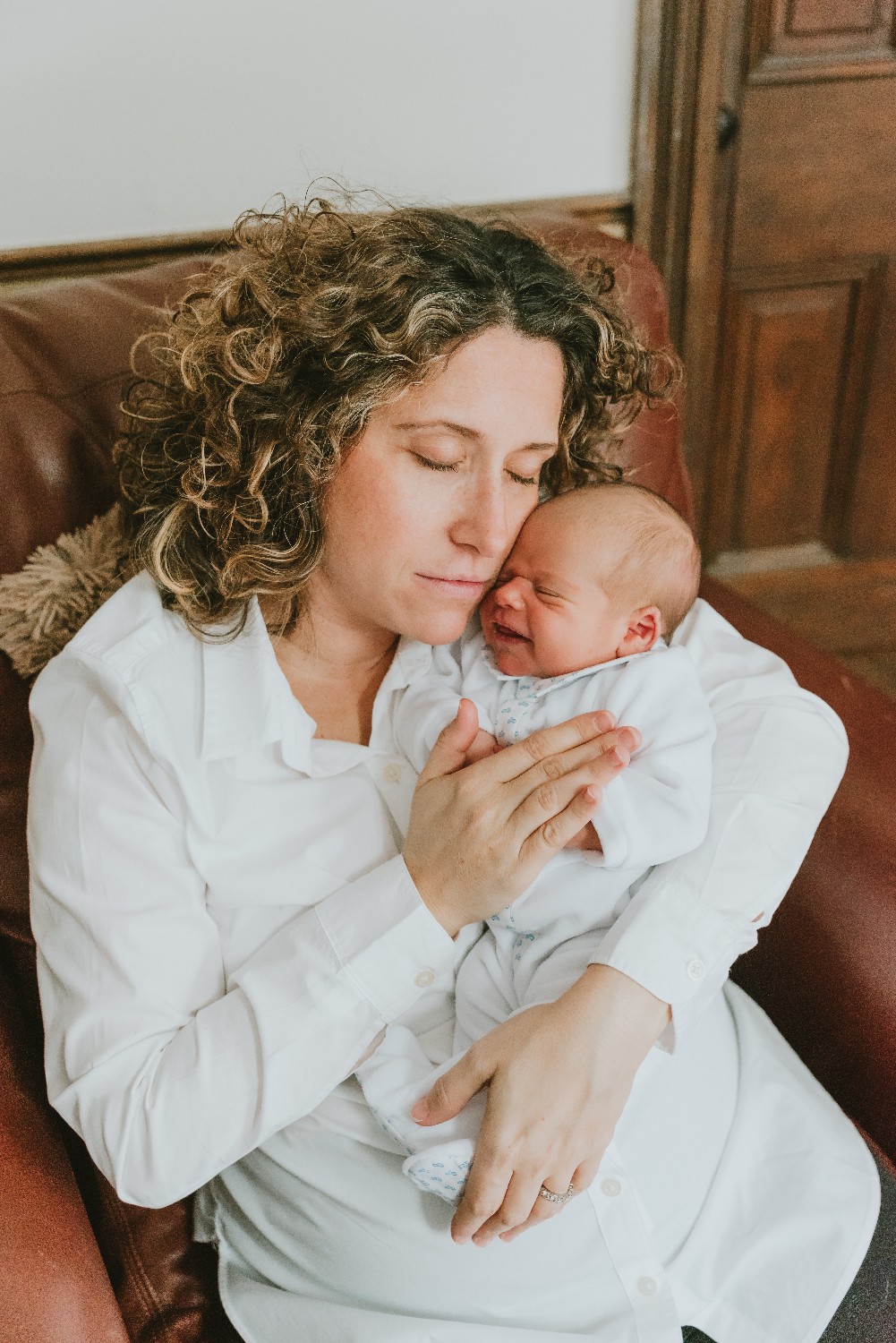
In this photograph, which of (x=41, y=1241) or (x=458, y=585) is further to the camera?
(x=458, y=585)

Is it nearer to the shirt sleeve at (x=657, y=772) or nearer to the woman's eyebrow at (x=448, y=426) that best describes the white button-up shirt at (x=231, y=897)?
the shirt sleeve at (x=657, y=772)

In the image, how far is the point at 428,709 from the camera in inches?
45.3

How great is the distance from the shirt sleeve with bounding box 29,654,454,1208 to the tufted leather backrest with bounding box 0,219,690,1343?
0.35ft

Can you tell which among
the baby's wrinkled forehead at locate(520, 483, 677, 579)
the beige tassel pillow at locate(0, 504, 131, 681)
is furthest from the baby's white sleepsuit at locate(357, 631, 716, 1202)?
the beige tassel pillow at locate(0, 504, 131, 681)

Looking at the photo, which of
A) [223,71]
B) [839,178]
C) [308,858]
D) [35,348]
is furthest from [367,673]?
[839,178]

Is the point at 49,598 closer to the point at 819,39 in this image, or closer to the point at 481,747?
the point at 481,747

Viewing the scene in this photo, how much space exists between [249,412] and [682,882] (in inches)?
26.4

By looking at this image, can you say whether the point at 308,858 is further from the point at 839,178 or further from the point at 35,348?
the point at 839,178

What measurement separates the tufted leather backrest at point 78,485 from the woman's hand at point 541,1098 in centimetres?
37

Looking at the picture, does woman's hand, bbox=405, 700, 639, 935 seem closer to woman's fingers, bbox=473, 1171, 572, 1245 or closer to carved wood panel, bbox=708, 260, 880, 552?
woman's fingers, bbox=473, 1171, 572, 1245

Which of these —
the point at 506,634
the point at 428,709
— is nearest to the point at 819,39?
the point at 506,634

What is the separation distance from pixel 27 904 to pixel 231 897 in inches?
9.4

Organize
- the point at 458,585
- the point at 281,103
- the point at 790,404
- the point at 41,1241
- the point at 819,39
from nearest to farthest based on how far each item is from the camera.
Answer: the point at 41,1241 < the point at 458,585 < the point at 281,103 < the point at 819,39 < the point at 790,404

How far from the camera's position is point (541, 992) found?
1.04 m
